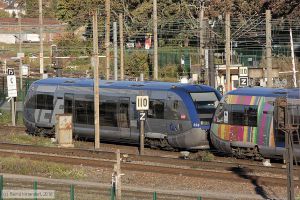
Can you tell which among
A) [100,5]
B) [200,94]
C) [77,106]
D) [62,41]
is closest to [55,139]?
A: [77,106]

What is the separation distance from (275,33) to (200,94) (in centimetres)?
3734

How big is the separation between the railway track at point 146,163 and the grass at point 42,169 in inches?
56.0

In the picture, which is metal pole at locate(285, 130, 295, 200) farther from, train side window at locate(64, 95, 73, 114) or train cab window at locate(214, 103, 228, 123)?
train side window at locate(64, 95, 73, 114)

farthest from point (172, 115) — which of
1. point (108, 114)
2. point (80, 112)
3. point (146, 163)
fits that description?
point (80, 112)

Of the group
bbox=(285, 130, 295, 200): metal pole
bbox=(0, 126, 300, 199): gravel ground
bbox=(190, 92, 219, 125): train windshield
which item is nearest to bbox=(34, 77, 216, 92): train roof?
bbox=(190, 92, 219, 125): train windshield

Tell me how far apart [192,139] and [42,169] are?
7.62 metres

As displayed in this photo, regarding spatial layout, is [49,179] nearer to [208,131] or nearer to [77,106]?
[208,131]

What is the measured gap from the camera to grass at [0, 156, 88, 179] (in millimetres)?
28156

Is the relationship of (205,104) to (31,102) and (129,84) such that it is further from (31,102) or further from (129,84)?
(31,102)

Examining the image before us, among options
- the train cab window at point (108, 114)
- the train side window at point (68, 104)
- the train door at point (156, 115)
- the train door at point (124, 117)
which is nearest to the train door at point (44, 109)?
the train side window at point (68, 104)

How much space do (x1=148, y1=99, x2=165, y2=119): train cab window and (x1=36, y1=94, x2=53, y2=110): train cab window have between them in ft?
22.4

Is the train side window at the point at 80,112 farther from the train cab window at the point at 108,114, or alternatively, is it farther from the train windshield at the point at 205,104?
the train windshield at the point at 205,104

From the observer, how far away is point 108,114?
37875mm

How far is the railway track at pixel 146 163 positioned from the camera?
2650cm
